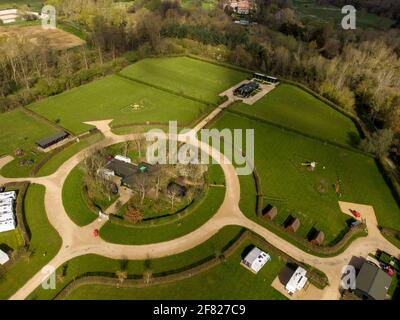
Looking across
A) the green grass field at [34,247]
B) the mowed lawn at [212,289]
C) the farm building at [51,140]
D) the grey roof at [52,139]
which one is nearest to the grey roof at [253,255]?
the mowed lawn at [212,289]

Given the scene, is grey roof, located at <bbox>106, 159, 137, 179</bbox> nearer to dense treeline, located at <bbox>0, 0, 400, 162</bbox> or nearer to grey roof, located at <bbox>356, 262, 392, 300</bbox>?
dense treeline, located at <bbox>0, 0, 400, 162</bbox>

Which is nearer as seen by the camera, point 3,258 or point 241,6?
point 3,258

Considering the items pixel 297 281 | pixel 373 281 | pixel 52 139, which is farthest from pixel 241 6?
pixel 297 281

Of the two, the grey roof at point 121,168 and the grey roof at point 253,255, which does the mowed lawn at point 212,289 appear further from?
the grey roof at point 121,168

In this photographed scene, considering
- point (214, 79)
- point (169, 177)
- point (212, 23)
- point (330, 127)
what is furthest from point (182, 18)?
point (169, 177)

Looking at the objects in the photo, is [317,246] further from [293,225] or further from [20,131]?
[20,131]

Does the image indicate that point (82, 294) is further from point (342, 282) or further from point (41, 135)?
point (41, 135)
